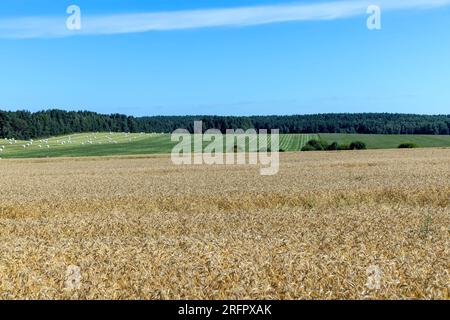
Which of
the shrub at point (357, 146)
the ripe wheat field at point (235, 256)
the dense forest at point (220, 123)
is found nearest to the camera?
the ripe wheat field at point (235, 256)

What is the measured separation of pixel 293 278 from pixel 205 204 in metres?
13.8

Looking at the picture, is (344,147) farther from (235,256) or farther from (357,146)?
(235,256)

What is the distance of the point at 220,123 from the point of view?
14712 centimetres

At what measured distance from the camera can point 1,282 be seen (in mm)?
8375

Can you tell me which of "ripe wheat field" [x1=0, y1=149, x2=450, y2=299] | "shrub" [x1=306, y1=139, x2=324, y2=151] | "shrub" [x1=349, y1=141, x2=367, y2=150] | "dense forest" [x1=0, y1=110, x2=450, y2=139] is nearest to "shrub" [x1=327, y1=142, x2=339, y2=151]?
"shrub" [x1=306, y1=139, x2=324, y2=151]

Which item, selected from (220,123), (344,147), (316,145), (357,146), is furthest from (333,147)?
(220,123)

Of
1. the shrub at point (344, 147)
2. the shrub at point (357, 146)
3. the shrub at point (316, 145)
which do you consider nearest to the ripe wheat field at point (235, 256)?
the shrub at point (316, 145)

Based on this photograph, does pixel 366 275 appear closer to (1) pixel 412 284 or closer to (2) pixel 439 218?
(1) pixel 412 284

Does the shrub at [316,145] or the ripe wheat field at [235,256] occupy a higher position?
the ripe wheat field at [235,256]

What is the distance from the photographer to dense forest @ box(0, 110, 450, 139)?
136250mm

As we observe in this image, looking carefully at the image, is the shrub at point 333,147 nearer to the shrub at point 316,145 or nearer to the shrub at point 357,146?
the shrub at point 316,145

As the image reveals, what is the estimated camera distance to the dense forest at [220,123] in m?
136

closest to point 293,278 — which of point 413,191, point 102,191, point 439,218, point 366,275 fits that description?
point 366,275

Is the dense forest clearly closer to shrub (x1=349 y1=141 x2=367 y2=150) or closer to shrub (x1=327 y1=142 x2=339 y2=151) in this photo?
shrub (x1=349 y1=141 x2=367 y2=150)
